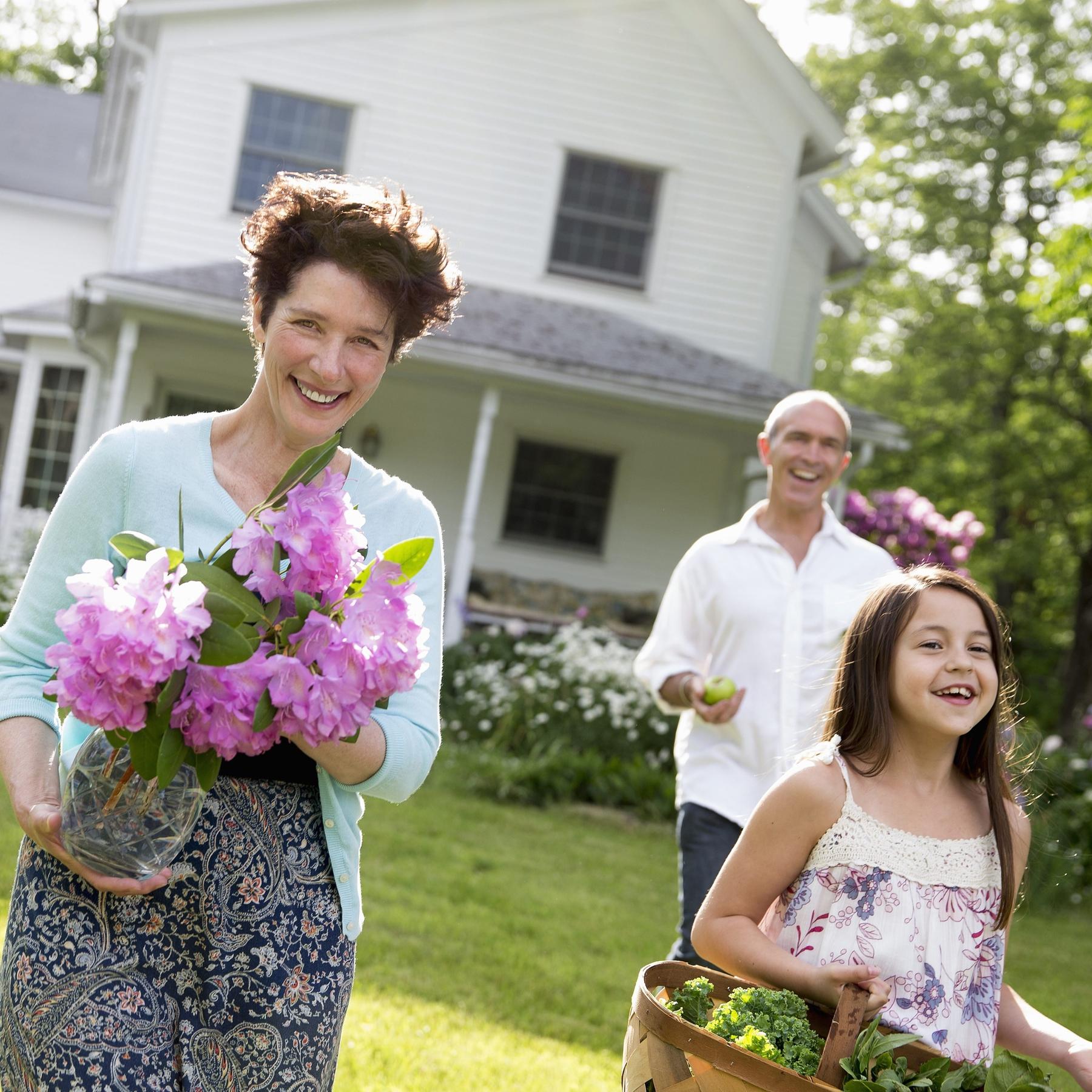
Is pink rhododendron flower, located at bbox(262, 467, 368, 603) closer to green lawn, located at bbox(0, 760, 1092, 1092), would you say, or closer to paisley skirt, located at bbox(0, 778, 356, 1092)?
paisley skirt, located at bbox(0, 778, 356, 1092)

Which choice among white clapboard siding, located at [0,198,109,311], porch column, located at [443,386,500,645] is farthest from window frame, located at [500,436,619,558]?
white clapboard siding, located at [0,198,109,311]

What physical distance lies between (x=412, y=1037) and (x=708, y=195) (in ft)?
41.1

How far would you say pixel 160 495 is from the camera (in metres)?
2.26

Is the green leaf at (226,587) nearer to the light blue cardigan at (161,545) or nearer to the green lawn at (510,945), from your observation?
the light blue cardigan at (161,545)

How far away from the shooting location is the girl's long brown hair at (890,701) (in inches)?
110

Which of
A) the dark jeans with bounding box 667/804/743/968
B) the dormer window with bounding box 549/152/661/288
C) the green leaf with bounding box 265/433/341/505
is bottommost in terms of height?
the dark jeans with bounding box 667/804/743/968

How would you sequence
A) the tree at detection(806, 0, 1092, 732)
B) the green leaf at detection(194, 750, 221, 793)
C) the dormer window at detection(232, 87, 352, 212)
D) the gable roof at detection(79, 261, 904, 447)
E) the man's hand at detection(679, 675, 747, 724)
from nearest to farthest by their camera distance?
the green leaf at detection(194, 750, 221, 793)
the man's hand at detection(679, 675, 747, 724)
the gable roof at detection(79, 261, 904, 447)
the dormer window at detection(232, 87, 352, 212)
the tree at detection(806, 0, 1092, 732)

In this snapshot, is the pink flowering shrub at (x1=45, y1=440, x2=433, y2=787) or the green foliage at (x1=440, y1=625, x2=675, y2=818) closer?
the pink flowering shrub at (x1=45, y1=440, x2=433, y2=787)

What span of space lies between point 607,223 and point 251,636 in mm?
14650

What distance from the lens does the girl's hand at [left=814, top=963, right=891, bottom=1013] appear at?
2.20 m

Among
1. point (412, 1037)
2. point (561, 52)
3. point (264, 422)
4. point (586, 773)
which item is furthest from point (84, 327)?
point (264, 422)

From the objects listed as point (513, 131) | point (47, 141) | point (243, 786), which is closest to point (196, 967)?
point (243, 786)

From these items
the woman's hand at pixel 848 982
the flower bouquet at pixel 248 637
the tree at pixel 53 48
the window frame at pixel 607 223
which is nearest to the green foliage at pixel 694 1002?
the woman's hand at pixel 848 982

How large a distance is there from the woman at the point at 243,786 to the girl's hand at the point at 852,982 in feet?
2.47
